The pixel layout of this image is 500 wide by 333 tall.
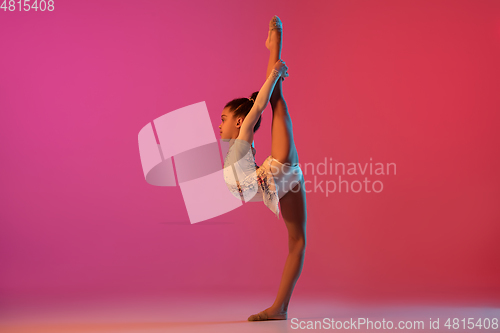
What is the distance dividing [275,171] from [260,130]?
182 centimetres

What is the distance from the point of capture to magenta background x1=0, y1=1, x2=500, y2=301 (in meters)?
4.18

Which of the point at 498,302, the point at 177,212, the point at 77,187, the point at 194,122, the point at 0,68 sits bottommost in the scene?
the point at 498,302

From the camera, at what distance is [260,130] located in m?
4.29

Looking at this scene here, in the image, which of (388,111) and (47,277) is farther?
(388,111)

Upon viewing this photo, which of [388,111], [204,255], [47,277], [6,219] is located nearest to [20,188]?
[6,219]

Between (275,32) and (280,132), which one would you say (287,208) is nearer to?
(280,132)

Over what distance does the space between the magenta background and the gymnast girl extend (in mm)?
1557

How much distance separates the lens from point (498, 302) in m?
3.05

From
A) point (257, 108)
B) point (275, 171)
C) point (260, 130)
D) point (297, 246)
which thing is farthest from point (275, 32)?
point (260, 130)

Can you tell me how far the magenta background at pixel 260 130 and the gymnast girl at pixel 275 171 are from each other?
1557 millimetres

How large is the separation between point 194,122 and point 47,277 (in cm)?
189

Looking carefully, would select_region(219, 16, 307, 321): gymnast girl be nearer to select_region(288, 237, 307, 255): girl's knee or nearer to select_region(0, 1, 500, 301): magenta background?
select_region(288, 237, 307, 255): girl's knee

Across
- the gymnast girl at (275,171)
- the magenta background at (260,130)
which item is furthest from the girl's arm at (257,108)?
the magenta background at (260,130)

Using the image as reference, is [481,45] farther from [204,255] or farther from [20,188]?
[20,188]
